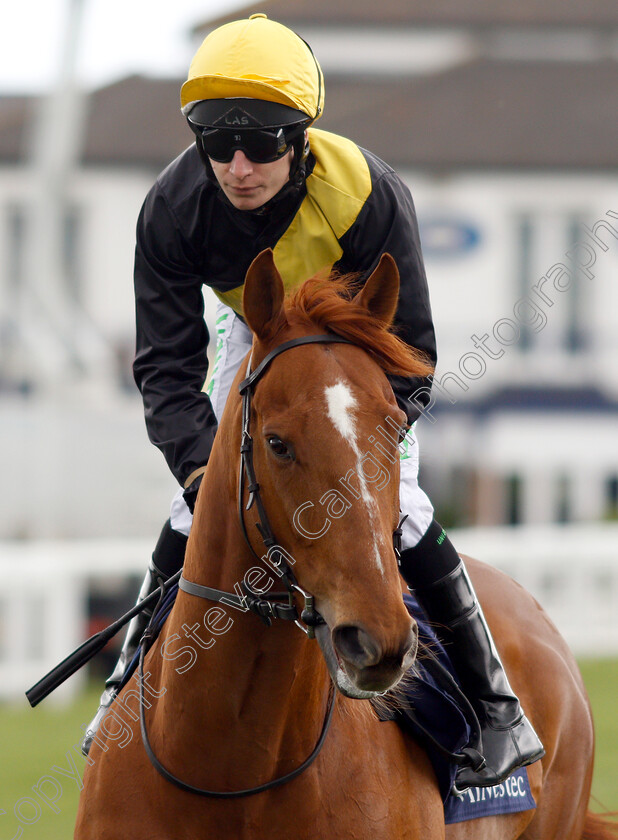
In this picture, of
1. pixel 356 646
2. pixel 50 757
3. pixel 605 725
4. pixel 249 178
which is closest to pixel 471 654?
pixel 356 646

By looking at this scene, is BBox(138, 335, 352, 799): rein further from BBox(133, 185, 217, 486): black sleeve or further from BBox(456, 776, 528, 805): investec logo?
BBox(456, 776, 528, 805): investec logo

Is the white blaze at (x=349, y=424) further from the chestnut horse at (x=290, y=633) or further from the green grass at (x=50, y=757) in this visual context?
the green grass at (x=50, y=757)

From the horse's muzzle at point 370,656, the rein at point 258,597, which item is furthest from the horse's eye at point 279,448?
the horse's muzzle at point 370,656

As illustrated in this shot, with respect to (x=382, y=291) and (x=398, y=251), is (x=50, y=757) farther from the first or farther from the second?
(x=382, y=291)

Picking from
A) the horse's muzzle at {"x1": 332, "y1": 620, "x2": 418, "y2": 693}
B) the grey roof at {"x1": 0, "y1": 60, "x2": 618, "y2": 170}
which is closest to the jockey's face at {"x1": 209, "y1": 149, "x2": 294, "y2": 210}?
the horse's muzzle at {"x1": 332, "y1": 620, "x2": 418, "y2": 693}

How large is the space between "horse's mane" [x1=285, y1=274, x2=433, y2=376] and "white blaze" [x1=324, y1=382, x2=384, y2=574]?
0.19 m

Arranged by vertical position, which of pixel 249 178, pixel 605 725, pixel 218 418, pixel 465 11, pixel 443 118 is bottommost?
pixel 605 725

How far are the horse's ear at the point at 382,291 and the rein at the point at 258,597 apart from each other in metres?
0.17

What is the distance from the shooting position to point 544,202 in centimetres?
2581

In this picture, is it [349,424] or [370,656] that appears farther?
[349,424]

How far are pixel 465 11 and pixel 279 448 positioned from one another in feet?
99.8

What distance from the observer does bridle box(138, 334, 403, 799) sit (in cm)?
248

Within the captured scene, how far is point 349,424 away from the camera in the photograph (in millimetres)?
2406

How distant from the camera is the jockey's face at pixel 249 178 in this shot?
9.76ft
